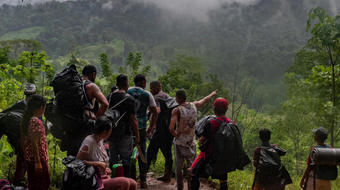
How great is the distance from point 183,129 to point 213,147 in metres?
0.68

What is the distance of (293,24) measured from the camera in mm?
175625

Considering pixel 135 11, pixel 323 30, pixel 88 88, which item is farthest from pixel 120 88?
pixel 135 11

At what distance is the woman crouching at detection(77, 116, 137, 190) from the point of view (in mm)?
2566

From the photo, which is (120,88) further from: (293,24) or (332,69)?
(293,24)

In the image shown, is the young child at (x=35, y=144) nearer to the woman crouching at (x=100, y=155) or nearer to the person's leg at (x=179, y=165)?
the woman crouching at (x=100, y=155)

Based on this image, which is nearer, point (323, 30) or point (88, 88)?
point (88, 88)

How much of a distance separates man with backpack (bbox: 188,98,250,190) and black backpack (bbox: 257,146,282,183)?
46 centimetres

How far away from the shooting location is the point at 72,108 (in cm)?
314

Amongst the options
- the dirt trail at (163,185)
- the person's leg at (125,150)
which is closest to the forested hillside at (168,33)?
the dirt trail at (163,185)

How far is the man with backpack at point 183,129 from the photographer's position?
3873mm

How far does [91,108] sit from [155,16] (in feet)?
647

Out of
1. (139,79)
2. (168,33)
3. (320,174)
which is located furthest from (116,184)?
(168,33)

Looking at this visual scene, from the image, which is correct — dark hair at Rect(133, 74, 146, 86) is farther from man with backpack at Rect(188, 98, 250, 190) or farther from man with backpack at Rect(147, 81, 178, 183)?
man with backpack at Rect(188, 98, 250, 190)

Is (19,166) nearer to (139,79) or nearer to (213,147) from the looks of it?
(139,79)
